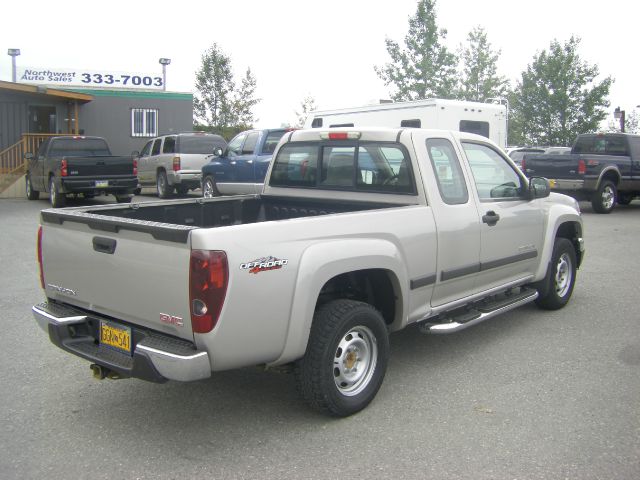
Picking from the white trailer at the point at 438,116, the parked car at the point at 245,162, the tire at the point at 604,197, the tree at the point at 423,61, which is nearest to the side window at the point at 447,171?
the parked car at the point at 245,162

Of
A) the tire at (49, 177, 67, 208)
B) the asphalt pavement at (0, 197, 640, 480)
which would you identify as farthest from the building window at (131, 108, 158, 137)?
the asphalt pavement at (0, 197, 640, 480)

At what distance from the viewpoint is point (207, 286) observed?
3.28 meters

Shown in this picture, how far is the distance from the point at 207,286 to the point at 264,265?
337 mm

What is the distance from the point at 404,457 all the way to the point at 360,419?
0.55m

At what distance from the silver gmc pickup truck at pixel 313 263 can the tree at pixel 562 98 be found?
35544 millimetres

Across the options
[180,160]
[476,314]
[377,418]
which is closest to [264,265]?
[377,418]

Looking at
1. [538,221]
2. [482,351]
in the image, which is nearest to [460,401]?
[482,351]

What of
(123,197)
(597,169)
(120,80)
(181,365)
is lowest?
(181,365)

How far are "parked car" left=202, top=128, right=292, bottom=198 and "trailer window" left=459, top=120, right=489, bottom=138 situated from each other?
13.8ft

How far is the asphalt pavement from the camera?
11.3 ft

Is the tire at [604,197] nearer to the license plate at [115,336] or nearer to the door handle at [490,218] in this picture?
the door handle at [490,218]

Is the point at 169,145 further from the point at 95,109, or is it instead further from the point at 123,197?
the point at 95,109

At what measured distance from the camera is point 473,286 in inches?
205

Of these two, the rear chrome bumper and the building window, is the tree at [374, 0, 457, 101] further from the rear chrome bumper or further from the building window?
the rear chrome bumper
